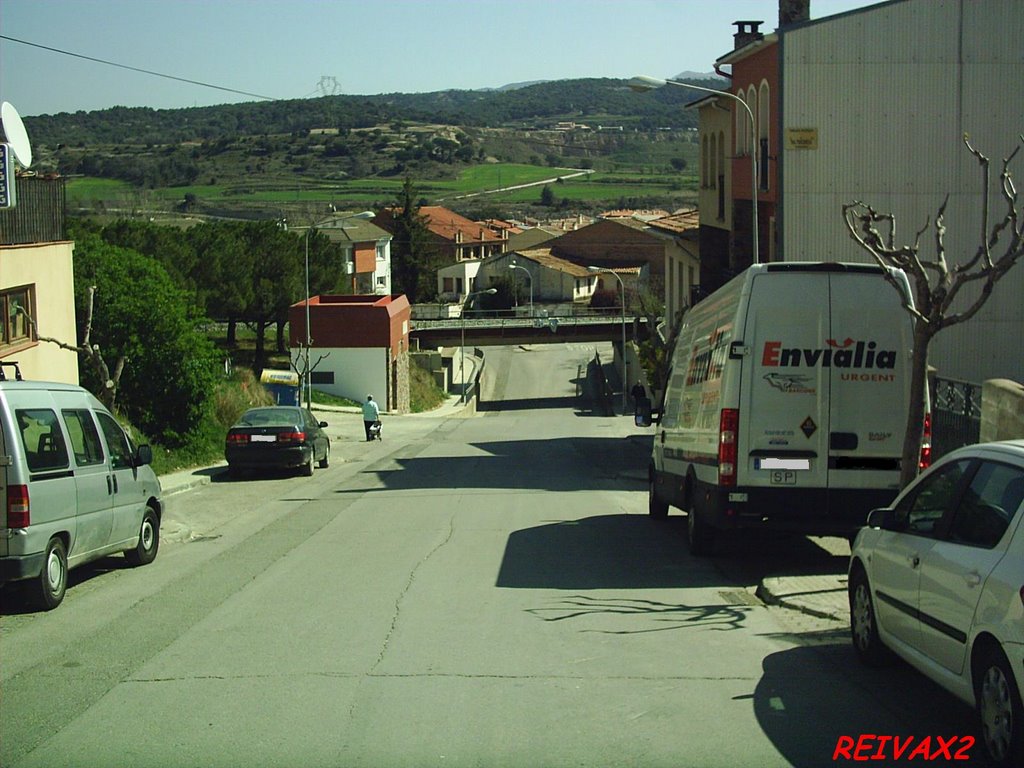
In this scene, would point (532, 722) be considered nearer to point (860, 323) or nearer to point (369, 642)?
point (369, 642)

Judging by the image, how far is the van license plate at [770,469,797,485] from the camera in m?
11.3

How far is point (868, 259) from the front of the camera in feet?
83.2

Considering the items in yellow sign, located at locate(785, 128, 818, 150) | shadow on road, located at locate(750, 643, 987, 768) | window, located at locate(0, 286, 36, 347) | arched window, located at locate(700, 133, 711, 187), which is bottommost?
shadow on road, located at locate(750, 643, 987, 768)

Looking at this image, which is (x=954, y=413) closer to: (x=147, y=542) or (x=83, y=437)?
(x=147, y=542)

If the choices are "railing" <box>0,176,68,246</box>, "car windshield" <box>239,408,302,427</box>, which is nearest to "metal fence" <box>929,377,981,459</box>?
"car windshield" <box>239,408,302,427</box>

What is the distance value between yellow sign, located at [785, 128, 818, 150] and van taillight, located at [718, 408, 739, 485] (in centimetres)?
1584

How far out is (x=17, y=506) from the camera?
31.4 ft

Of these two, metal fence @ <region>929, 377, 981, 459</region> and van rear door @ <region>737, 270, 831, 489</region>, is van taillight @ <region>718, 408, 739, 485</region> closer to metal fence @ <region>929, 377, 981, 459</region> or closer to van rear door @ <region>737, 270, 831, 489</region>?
van rear door @ <region>737, 270, 831, 489</region>

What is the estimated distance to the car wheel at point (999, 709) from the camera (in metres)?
5.36

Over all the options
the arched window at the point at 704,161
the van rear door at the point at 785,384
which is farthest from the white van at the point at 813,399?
the arched window at the point at 704,161

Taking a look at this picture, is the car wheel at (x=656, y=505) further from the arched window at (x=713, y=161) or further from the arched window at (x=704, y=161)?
the arched window at (x=704, y=161)

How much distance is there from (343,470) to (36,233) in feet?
26.7

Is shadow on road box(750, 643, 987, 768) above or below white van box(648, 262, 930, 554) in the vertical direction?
below

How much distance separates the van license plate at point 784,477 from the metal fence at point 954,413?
17.9 ft
